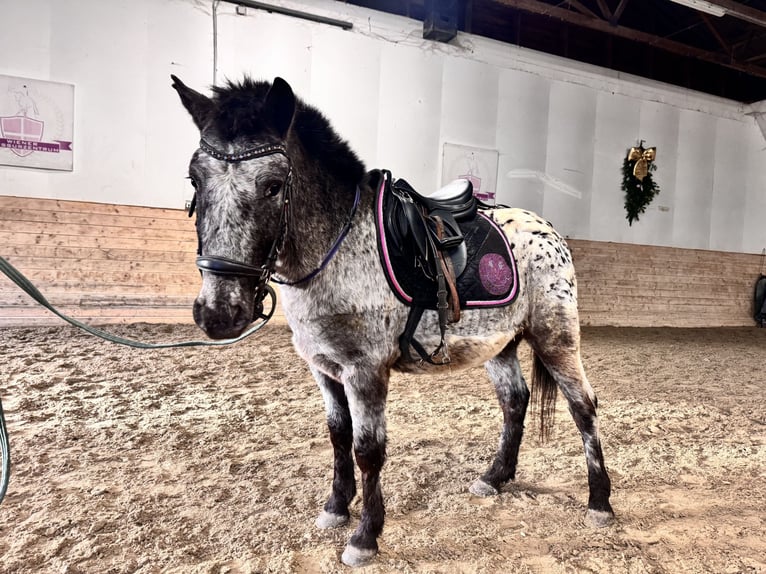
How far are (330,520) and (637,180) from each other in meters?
8.68

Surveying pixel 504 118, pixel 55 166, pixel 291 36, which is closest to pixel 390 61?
pixel 291 36

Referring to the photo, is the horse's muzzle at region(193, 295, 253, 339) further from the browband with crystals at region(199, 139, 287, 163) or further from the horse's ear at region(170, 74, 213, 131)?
the horse's ear at region(170, 74, 213, 131)

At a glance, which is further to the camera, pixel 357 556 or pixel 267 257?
pixel 357 556

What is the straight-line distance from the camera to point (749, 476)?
7.89 ft

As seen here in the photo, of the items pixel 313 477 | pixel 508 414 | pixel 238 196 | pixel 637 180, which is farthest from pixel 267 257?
pixel 637 180

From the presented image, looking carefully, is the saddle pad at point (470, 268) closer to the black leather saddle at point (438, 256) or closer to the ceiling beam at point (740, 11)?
the black leather saddle at point (438, 256)

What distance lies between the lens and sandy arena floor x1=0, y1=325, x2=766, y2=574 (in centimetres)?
169

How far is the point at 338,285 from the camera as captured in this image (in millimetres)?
1564

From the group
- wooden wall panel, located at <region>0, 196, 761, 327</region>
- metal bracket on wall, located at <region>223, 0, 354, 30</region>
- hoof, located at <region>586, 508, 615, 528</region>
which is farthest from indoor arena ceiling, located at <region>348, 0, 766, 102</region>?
hoof, located at <region>586, 508, 615, 528</region>

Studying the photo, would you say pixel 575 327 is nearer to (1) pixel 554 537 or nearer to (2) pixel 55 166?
(1) pixel 554 537

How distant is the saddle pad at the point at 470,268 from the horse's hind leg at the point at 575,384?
0.87 feet

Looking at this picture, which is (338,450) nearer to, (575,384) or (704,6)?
(575,384)

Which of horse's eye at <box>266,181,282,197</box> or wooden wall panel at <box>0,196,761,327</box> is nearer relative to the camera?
horse's eye at <box>266,181,282,197</box>

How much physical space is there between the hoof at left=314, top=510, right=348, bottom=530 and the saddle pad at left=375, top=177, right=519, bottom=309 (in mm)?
953
